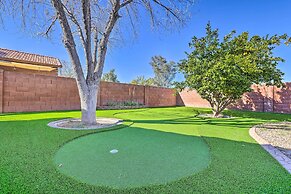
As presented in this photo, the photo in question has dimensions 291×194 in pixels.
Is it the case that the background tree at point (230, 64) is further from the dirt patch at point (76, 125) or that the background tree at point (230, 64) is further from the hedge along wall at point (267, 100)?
the dirt patch at point (76, 125)

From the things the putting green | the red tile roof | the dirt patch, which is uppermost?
the red tile roof

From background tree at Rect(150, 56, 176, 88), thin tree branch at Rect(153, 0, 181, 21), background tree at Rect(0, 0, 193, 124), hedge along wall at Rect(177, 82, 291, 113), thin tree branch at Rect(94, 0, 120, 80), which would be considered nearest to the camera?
background tree at Rect(0, 0, 193, 124)

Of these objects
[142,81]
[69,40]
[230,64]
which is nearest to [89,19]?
[69,40]

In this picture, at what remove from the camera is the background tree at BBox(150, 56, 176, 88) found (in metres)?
29.4

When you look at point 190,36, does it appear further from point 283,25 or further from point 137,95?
point 137,95

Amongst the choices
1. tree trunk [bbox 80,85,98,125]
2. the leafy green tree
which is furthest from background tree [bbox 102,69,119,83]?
tree trunk [bbox 80,85,98,125]

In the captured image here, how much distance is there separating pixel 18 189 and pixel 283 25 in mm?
12942

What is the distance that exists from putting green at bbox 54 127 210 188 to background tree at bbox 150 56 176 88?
2568 cm

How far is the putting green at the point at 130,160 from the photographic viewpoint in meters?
2.36

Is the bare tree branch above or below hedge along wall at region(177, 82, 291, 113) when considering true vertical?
above

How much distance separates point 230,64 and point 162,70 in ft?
70.1

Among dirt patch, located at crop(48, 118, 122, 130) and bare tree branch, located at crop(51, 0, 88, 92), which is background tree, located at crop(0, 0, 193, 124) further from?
dirt patch, located at crop(48, 118, 122, 130)

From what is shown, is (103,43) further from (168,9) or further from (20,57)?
(20,57)

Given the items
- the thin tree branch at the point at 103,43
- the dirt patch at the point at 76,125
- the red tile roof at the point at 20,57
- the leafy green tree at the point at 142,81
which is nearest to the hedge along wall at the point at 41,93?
the dirt patch at the point at 76,125
